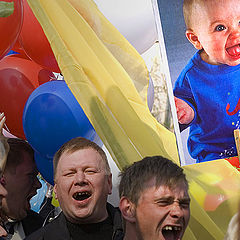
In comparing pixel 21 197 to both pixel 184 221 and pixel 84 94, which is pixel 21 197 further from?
pixel 184 221

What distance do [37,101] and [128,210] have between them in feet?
3.09

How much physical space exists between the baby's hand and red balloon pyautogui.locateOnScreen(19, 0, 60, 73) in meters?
1.14

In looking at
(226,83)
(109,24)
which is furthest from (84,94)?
(226,83)

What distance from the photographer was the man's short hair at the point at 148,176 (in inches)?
56.7

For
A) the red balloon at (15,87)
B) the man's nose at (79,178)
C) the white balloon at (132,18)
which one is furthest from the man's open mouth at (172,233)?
the red balloon at (15,87)

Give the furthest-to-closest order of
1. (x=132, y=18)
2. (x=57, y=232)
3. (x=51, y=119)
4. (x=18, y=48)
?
(x=18, y=48) → (x=132, y=18) → (x=51, y=119) → (x=57, y=232)

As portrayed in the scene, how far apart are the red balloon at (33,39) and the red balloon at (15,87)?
0.36ft

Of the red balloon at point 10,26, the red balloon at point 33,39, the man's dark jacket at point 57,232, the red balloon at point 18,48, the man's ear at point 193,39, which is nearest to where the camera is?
the man's dark jacket at point 57,232

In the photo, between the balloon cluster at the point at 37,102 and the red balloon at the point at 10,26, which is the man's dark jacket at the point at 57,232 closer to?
the balloon cluster at the point at 37,102

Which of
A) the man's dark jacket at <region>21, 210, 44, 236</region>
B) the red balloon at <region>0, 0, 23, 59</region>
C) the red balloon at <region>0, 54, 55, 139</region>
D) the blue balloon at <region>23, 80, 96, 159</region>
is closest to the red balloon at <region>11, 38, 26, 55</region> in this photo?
the red balloon at <region>0, 54, 55, 139</region>

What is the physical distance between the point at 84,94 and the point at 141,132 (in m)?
0.29

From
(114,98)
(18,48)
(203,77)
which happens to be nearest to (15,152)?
(114,98)

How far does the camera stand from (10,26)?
2.20m

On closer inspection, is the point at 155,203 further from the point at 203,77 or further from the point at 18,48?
the point at 203,77
